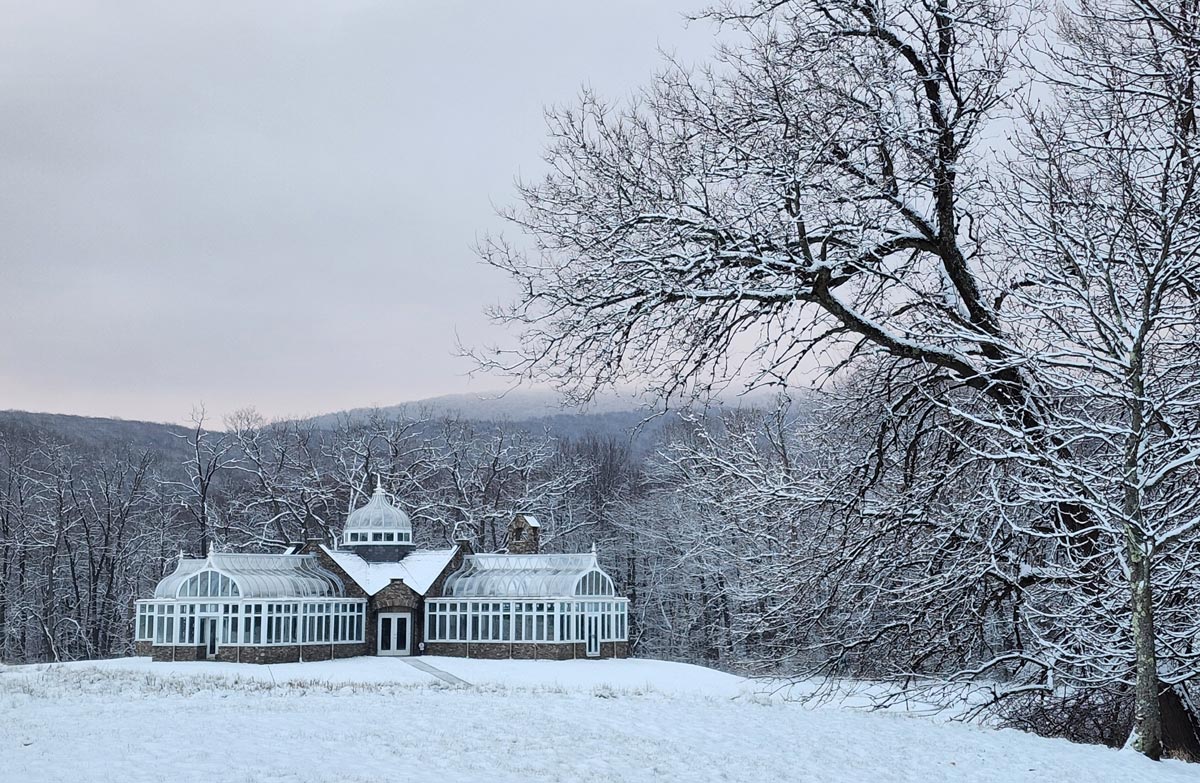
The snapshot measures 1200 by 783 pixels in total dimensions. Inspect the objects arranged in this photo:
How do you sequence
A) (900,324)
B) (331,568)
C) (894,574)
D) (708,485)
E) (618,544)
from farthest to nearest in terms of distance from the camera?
(618,544) < (331,568) < (708,485) < (894,574) < (900,324)

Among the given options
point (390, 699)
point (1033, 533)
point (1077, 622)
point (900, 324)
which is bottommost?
point (390, 699)

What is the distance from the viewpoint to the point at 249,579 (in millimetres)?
33156

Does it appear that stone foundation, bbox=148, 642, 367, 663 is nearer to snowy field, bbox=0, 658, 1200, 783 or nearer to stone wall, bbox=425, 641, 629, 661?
stone wall, bbox=425, 641, 629, 661

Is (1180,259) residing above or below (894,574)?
above

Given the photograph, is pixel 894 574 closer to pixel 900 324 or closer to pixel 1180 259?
pixel 900 324

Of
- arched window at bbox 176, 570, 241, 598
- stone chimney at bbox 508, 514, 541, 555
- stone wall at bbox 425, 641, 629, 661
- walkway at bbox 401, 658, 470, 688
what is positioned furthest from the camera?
stone chimney at bbox 508, 514, 541, 555

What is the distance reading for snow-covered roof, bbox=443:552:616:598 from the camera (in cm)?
3550

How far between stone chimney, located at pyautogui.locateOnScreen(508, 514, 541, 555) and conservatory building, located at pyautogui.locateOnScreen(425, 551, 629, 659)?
171 centimetres

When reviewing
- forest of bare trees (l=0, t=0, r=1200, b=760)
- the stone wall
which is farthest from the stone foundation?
forest of bare trees (l=0, t=0, r=1200, b=760)

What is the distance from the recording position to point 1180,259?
10.3m

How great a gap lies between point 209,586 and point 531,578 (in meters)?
9.75

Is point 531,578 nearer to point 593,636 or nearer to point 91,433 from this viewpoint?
point 593,636

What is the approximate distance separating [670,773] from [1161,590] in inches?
194

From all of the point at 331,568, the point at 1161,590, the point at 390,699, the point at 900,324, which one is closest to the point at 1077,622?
the point at 1161,590
